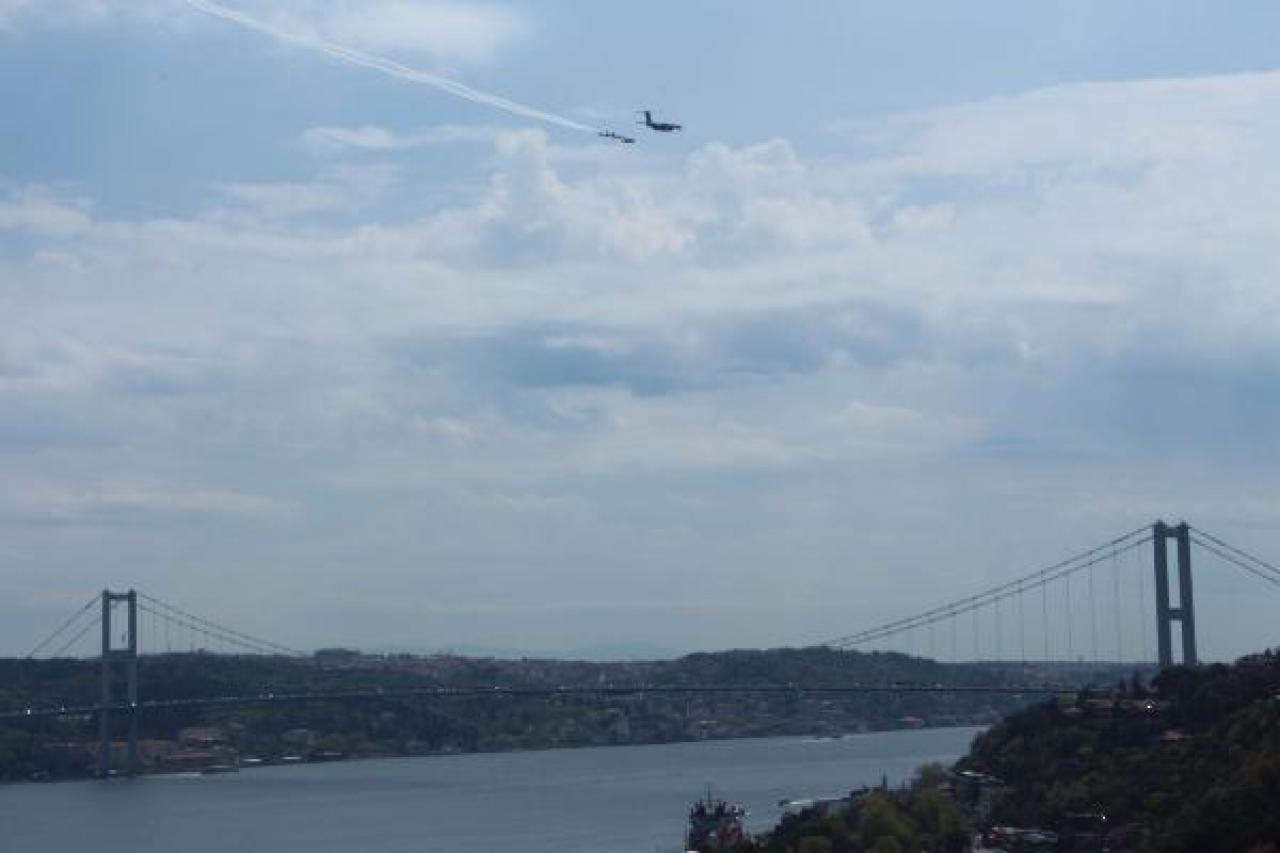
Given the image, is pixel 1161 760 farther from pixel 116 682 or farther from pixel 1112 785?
pixel 116 682

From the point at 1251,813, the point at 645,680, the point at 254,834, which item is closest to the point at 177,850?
the point at 254,834

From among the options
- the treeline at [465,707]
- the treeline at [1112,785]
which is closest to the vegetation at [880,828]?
the treeline at [1112,785]

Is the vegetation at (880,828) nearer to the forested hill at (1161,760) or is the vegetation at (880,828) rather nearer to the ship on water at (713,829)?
the ship on water at (713,829)

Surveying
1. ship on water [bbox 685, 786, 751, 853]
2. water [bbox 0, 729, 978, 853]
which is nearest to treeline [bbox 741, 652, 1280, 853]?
ship on water [bbox 685, 786, 751, 853]

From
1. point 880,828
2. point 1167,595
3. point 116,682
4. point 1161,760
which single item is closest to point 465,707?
point 116,682

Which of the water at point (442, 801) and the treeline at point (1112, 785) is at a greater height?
the treeline at point (1112, 785)

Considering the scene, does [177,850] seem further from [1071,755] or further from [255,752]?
[255,752]
